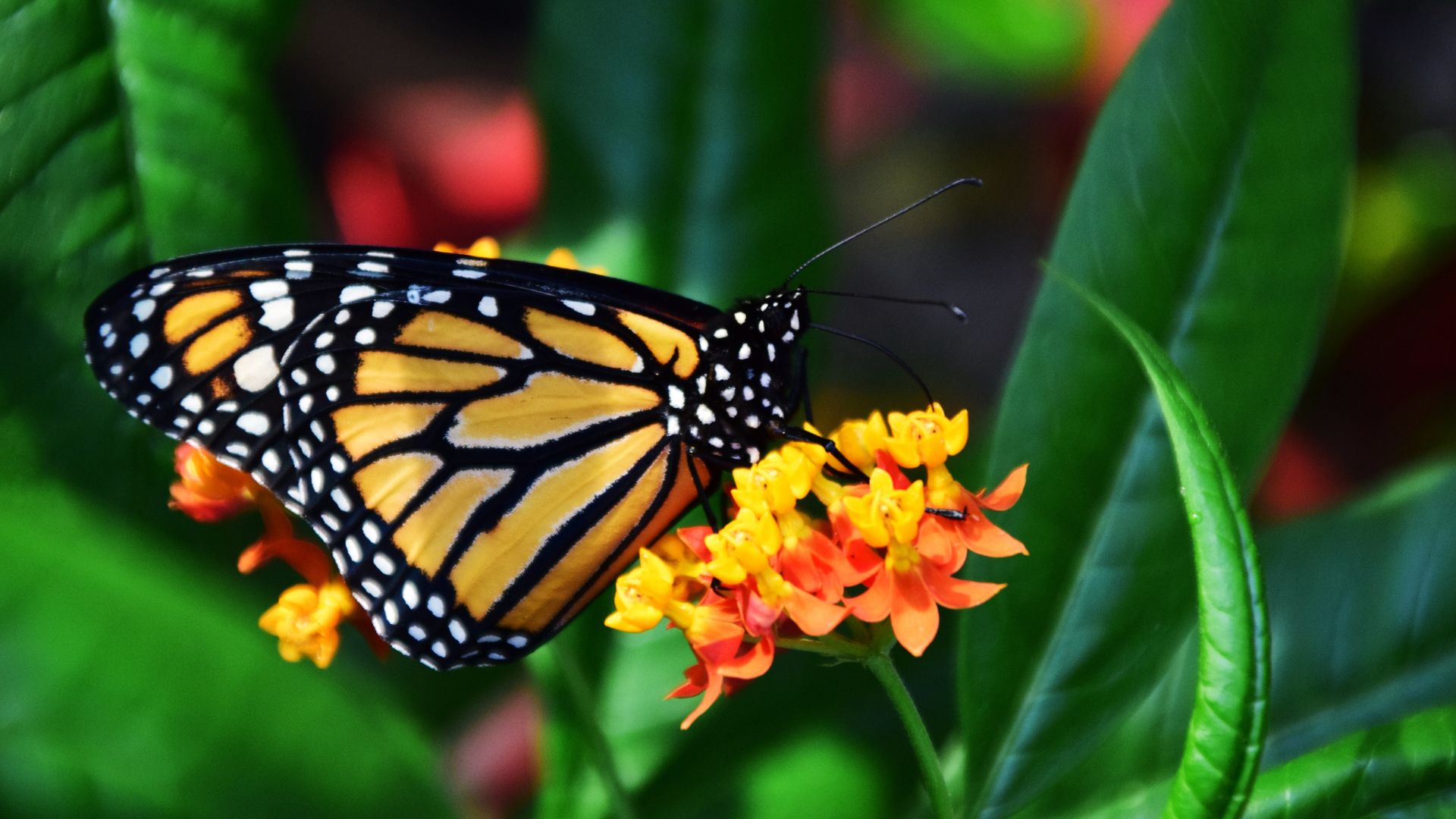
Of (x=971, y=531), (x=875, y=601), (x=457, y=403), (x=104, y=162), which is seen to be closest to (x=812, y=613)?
(x=875, y=601)

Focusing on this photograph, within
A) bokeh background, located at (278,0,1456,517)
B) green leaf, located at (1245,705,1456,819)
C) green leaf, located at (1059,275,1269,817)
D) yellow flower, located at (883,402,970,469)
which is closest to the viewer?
green leaf, located at (1059,275,1269,817)

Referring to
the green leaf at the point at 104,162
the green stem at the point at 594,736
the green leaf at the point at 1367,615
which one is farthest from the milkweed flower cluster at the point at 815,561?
the green leaf at the point at 104,162

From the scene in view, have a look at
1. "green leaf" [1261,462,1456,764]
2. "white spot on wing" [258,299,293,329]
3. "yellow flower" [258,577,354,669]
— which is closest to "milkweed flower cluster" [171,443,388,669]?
"yellow flower" [258,577,354,669]

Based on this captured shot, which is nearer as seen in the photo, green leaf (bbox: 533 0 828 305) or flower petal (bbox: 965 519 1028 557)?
flower petal (bbox: 965 519 1028 557)

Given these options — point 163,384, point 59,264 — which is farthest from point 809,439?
point 59,264

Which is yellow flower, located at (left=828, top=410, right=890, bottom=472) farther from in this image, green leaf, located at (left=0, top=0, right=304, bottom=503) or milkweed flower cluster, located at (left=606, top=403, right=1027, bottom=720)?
green leaf, located at (left=0, top=0, right=304, bottom=503)

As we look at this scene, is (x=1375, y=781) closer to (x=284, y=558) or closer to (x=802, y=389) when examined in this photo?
(x=802, y=389)
